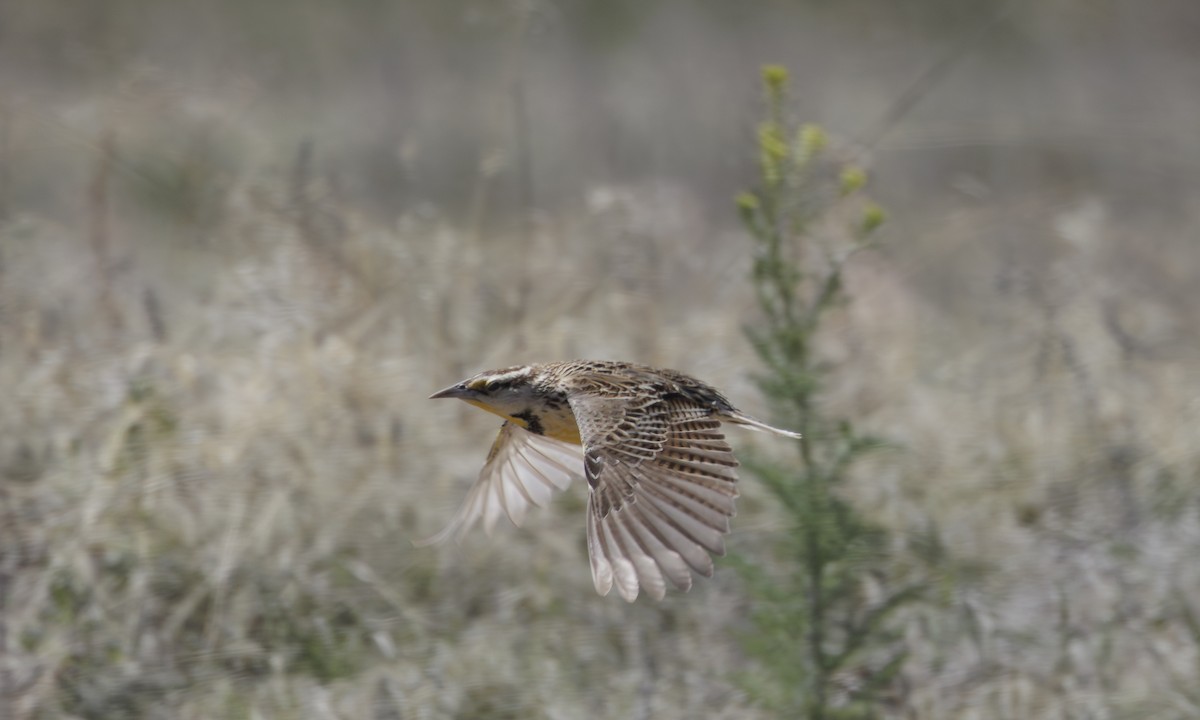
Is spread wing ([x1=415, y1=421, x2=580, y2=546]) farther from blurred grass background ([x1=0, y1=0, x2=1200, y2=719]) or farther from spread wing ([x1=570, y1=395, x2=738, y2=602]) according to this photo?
blurred grass background ([x1=0, y1=0, x2=1200, y2=719])

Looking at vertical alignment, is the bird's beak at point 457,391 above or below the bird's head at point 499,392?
below

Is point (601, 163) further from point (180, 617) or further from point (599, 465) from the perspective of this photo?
point (599, 465)

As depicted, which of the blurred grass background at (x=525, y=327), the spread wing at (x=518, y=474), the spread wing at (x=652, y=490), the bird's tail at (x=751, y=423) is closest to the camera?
the spread wing at (x=652, y=490)

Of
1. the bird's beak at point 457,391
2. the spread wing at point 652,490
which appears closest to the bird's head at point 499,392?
the bird's beak at point 457,391

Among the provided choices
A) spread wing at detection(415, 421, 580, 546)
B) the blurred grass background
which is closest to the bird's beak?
spread wing at detection(415, 421, 580, 546)

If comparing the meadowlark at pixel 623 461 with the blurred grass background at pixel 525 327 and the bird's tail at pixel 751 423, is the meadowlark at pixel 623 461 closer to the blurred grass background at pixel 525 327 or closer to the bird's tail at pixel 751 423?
the bird's tail at pixel 751 423

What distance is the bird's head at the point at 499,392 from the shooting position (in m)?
3.63

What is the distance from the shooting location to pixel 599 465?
10.4 ft

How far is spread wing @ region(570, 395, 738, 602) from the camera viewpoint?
9.38ft

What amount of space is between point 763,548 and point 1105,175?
279cm

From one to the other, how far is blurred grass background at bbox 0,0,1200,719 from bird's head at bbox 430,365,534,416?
3.28 ft

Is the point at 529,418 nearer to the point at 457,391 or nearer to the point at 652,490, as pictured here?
the point at 457,391

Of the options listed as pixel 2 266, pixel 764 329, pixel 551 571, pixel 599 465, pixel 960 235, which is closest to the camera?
pixel 599 465

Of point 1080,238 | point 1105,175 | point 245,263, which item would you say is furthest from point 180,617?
point 1105,175
